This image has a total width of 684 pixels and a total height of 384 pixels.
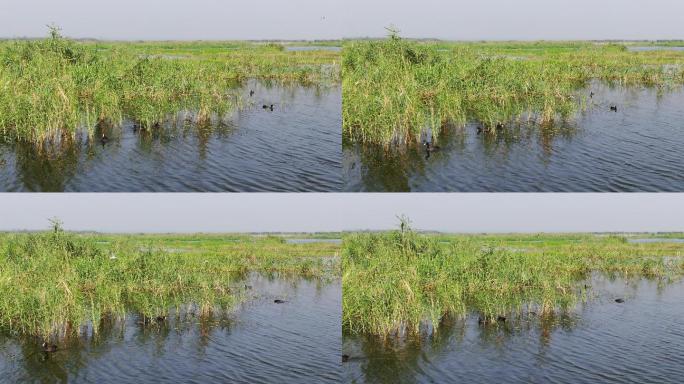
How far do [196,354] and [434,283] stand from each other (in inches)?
222

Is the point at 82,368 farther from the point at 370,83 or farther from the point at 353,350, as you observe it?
the point at 370,83

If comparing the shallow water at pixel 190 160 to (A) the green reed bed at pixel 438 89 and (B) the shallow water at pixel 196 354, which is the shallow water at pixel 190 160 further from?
(B) the shallow water at pixel 196 354

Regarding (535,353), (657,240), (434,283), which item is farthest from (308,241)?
(535,353)

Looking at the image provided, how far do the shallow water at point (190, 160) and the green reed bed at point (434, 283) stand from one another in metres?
2.00

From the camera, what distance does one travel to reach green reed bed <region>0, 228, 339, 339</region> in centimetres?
1446

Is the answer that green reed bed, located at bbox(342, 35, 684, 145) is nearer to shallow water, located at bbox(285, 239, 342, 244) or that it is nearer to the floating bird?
the floating bird

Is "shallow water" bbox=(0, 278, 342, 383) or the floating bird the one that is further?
the floating bird

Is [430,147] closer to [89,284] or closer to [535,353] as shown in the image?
[535,353]

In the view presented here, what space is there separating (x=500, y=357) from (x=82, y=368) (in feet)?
26.7

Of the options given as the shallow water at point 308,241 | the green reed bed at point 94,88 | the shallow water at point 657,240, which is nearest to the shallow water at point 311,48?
the green reed bed at point 94,88

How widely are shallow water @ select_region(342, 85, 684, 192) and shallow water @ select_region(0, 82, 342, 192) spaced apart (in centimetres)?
108

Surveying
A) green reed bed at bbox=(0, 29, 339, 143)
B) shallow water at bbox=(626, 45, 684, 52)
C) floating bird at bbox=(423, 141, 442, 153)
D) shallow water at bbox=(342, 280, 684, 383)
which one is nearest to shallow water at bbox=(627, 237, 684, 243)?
shallow water at bbox=(626, 45, 684, 52)

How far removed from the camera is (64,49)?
21641 mm

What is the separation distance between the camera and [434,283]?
16.6 meters
